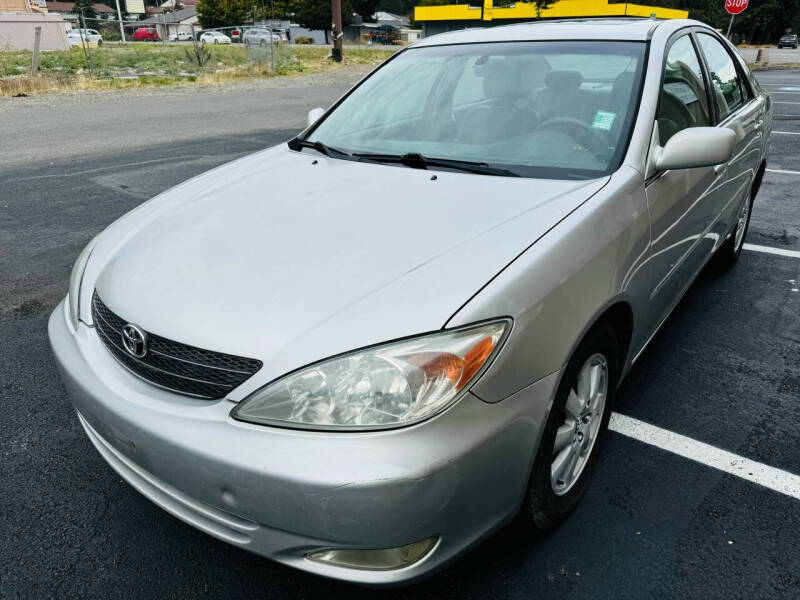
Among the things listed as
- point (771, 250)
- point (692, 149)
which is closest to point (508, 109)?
point (692, 149)

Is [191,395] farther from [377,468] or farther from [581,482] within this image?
[581,482]

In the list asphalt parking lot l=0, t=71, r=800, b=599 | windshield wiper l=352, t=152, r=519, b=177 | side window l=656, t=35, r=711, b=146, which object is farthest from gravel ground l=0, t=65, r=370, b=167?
side window l=656, t=35, r=711, b=146

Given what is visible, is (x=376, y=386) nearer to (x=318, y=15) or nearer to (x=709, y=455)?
(x=709, y=455)

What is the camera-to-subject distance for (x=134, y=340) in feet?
5.86

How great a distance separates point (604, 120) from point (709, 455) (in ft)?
4.62

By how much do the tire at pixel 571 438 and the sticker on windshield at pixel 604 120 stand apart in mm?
861

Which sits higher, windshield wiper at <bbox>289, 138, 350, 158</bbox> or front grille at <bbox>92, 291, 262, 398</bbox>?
windshield wiper at <bbox>289, 138, 350, 158</bbox>

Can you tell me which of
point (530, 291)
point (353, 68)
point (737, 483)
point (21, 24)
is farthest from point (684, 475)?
point (21, 24)

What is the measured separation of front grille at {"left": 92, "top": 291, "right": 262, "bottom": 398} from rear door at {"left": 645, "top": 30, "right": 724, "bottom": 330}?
158 centimetres

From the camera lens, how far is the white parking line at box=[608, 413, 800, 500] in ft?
7.80

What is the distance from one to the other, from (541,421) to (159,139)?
8714 mm

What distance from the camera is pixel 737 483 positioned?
237cm

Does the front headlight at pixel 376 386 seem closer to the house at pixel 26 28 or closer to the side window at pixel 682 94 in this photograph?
the side window at pixel 682 94

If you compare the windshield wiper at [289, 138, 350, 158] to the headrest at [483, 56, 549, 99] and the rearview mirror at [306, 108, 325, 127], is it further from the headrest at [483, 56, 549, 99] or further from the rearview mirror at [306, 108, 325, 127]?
the headrest at [483, 56, 549, 99]
